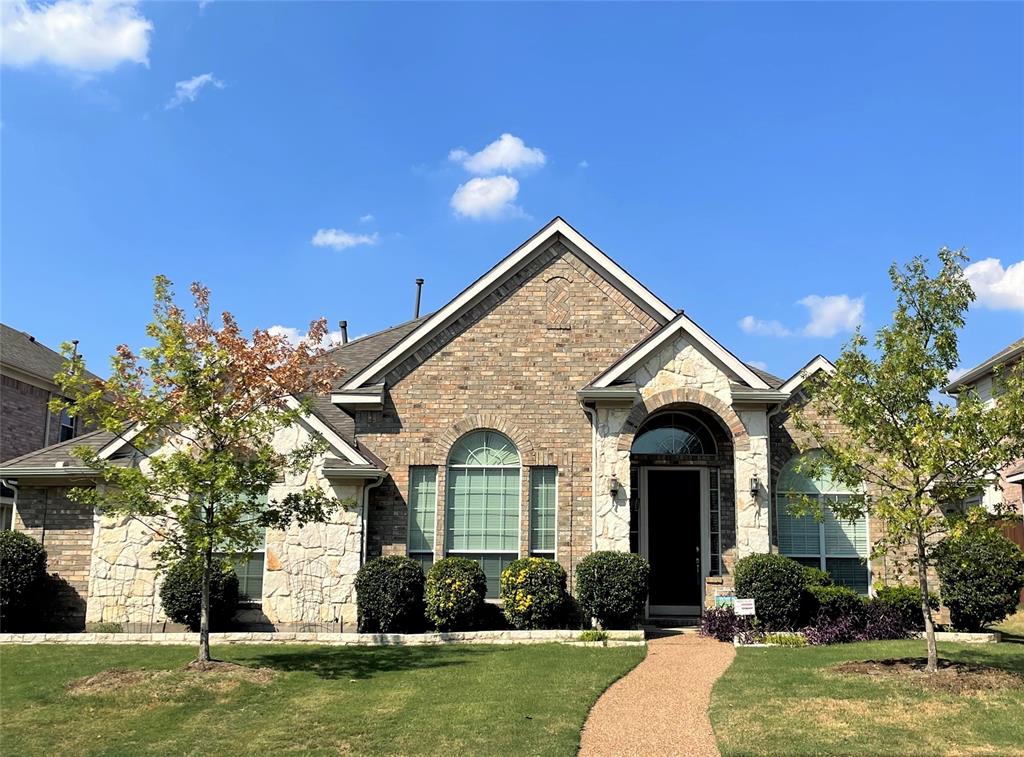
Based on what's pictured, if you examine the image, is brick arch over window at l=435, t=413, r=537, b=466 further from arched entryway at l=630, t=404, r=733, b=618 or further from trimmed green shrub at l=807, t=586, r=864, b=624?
trimmed green shrub at l=807, t=586, r=864, b=624

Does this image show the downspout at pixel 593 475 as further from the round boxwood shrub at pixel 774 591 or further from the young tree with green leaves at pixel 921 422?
the young tree with green leaves at pixel 921 422

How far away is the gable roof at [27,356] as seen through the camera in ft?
91.7

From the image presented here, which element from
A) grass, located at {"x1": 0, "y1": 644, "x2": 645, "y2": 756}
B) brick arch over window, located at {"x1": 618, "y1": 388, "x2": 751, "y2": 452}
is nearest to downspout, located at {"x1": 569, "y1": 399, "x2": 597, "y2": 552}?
brick arch over window, located at {"x1": 618, "y1": 388, "x2": 751, "y2": 452}

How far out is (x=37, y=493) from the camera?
16.6 meters

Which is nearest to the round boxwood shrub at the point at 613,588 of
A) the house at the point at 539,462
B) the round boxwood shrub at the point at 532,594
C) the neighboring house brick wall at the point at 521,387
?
the round boxwood shrub at the point at 532,594

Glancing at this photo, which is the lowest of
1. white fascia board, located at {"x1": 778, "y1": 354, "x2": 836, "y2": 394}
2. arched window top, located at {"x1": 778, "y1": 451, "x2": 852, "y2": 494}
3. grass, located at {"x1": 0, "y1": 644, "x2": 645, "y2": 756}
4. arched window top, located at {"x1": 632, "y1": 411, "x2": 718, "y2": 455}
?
grass, located at {"x1": 0, "y1": 644, "x2": 645, "y2": 756}

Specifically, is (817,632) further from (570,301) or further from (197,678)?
(197,678)

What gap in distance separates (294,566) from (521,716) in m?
7.84

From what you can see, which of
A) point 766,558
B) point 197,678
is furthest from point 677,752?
point 766,558

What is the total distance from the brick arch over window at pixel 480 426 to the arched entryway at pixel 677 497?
2.25 m

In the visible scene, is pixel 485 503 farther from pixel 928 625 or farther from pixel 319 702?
pixel 928 625

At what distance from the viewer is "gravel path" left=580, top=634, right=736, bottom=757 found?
8.42 metres

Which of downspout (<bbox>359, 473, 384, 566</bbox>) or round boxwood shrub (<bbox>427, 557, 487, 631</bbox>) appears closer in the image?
round boxwood shrub (<bbox>427, 557, 487, 631</bbox>)

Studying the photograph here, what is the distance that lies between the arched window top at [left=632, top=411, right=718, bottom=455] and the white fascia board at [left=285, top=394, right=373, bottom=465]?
546 centimetres
